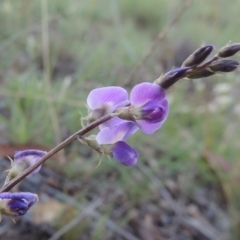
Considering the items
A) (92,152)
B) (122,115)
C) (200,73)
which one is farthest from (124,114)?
(92,152)

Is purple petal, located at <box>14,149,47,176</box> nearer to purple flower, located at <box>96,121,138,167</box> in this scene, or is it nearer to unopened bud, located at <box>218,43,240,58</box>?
purple flower, located at <box>96,121,138,167</box>

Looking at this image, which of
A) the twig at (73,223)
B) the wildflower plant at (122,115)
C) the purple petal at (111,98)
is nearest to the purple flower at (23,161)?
the wildflower plant at (122,115)

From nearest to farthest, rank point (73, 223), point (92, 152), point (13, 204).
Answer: point (13, 204) → point (73, 223) → point (92, 152)

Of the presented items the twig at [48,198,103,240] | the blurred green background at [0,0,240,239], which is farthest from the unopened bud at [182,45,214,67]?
the twig at [48,198,103,240]

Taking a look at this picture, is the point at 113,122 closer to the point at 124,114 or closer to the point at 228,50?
the point at 124,114

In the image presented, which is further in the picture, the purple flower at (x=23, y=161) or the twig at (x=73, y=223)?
the twig at (x=73, y=223)

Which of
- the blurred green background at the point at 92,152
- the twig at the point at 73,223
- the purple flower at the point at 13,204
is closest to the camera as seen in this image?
the purple flower at the point at 13,204

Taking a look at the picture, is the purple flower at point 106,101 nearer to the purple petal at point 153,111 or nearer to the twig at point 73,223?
the purple petal at point 153,111
